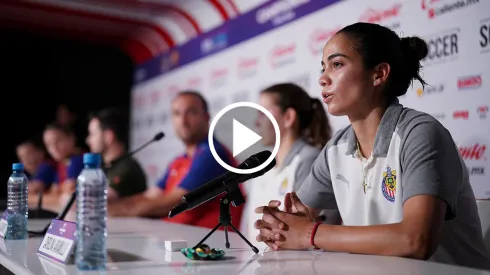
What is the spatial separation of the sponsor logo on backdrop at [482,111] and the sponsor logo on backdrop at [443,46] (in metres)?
0.26

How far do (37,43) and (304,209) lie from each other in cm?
564

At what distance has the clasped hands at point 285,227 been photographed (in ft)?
4.17

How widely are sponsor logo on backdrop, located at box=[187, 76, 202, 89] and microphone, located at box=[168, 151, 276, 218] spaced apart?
360cm

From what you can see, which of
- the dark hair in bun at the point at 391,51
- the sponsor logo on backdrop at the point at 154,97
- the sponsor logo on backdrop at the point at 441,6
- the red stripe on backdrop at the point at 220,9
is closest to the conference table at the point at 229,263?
the dark hair in bun at the point at 391,51

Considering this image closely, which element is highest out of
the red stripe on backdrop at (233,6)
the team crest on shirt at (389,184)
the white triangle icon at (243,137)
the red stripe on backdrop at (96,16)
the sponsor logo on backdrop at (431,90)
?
the red stripe on backdrop at (96,16)

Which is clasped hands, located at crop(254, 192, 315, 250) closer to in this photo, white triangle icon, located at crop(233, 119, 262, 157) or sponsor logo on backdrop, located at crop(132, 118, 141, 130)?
white triangle icon, located at crop(233, 119, 262, 157)

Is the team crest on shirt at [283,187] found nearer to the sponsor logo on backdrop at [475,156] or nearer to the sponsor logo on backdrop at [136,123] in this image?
the sponsor logo on backdrop at [475,156]

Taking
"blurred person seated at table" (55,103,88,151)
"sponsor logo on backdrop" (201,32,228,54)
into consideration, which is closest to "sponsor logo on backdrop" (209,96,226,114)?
"sponsor logo on backdrop" (201,32,228,54)

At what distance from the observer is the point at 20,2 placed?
5199 millimetres

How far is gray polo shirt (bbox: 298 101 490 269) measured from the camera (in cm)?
122

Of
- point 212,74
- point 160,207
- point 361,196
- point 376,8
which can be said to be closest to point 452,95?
point 376,8

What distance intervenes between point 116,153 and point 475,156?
223 cm

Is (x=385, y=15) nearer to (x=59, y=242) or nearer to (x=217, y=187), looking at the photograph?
(x=217, y=187)

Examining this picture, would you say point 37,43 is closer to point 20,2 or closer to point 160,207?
point 20,2
